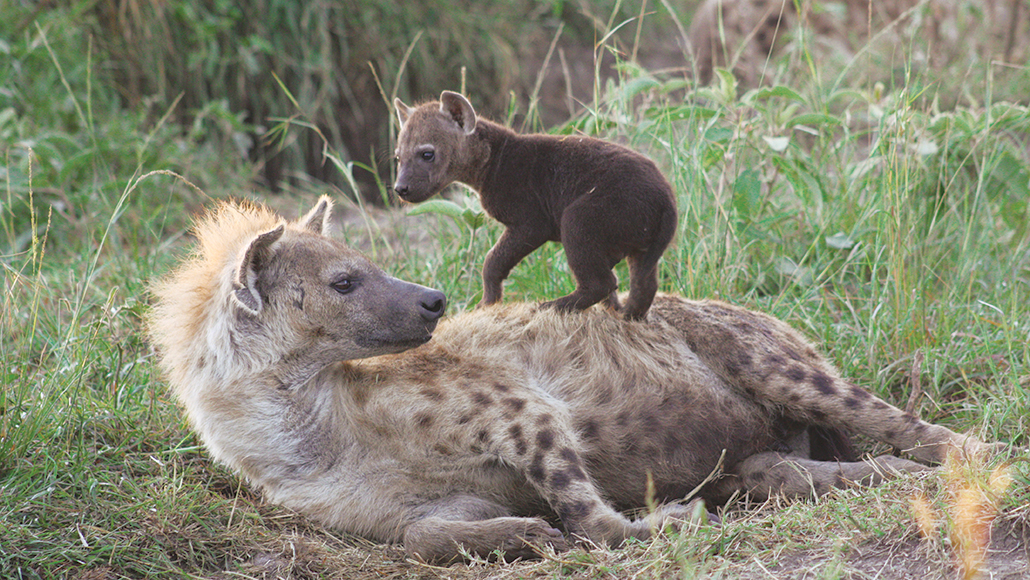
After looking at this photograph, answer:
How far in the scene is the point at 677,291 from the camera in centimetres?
389

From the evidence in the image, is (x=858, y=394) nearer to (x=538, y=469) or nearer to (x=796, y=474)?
(x=796, y=474)

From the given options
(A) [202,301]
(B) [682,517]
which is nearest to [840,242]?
(B) [682,517]

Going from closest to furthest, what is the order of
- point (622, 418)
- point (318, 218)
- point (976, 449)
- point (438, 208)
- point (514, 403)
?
point (976, 449)
point (514, 403)
point (622, 418)
point (318, 218)
point (438, 208)

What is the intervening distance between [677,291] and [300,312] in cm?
171

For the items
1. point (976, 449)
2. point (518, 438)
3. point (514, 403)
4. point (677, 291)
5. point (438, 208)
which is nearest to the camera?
point (976, 449)

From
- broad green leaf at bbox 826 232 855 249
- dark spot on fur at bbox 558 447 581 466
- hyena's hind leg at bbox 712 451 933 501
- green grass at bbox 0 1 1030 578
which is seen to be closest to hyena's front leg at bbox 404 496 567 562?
green grass at bbox 0 1 1030 578

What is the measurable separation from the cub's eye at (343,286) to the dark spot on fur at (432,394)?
15.1 inches

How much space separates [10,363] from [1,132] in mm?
2481

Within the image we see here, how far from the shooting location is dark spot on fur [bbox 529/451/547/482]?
2701 mm

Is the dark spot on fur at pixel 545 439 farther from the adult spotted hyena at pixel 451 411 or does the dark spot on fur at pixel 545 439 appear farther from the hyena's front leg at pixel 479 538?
the hyena's front leg at pixel 479 538

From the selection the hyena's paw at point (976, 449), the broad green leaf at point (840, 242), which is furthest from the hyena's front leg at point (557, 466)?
the broad green leaf at point (840, 242)

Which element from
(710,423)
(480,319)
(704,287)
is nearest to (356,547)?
(480,319)

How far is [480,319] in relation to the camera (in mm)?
3268

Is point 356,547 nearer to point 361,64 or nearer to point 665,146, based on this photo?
point 665,146
